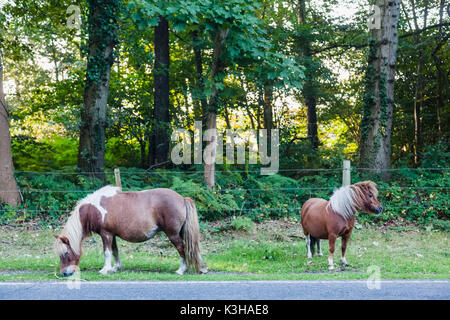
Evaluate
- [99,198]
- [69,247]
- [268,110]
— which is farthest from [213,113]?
[69,247]

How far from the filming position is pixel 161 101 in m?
17.5

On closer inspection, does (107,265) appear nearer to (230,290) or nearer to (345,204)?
(230,290)

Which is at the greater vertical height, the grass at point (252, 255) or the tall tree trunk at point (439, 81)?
the tall tree trunk at point (439, 81)

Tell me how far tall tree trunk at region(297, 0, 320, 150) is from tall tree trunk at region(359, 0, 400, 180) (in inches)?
112

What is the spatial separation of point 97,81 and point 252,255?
7.74 m

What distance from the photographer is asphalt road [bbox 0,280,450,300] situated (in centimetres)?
538

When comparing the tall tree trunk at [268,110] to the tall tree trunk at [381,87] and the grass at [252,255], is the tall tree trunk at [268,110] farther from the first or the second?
the grass at [252,255]

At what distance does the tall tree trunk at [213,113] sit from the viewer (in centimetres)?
1230

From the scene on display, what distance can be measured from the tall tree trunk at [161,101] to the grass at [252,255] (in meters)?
5.87

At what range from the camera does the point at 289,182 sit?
13484mm

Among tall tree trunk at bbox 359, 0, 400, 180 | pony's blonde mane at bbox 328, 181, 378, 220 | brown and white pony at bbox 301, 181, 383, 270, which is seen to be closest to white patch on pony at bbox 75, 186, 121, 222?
brown and white pony at bbox 301, 181, 383, 270

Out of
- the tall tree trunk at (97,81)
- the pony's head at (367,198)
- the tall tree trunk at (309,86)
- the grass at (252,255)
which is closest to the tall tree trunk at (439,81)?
the tall tree trunk at (309,86)
